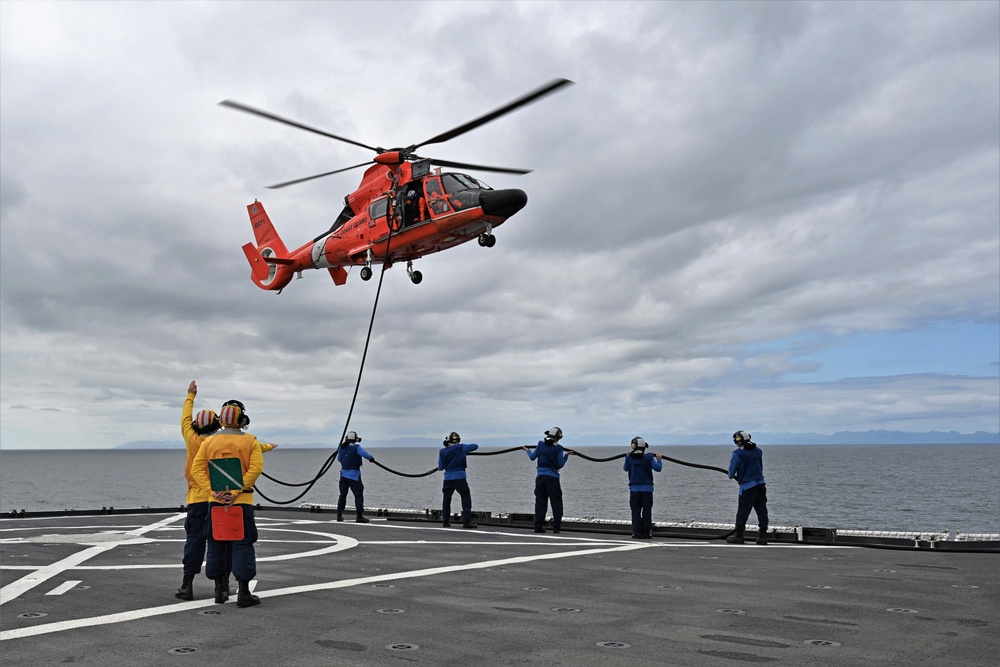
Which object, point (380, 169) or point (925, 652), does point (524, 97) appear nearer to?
point (380, 169)

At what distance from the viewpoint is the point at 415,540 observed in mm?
15312

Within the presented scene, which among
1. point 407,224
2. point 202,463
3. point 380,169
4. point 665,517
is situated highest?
point 380,169

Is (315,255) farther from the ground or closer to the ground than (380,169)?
closer to the ground

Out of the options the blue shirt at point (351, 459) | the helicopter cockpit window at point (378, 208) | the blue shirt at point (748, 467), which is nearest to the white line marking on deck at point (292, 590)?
the blue shirt at point (748, 467)

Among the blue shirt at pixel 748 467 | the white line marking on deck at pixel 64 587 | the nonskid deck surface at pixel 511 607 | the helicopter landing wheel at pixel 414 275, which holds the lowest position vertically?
the nonskid deck surface at pixel 511 607

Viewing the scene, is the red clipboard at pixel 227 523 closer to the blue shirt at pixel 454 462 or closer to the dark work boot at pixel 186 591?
the dark work boot at pixel 186 591

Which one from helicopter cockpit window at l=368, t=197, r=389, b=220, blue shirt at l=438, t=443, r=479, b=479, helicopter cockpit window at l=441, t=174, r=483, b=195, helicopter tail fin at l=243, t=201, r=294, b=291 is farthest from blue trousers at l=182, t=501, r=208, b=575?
helicopter tail fin at l=243, t=201, r=294, b=291

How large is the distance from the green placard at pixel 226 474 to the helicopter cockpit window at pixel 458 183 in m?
11.8

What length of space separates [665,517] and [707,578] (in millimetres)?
43144

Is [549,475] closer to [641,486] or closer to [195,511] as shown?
[641,486]

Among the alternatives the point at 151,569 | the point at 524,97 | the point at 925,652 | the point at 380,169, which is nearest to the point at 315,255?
the point at 380,169

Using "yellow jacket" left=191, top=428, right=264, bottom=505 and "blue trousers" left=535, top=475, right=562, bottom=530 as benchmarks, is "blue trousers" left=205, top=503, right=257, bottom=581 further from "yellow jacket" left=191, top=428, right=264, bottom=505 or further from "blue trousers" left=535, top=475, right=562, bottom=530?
"blue trousers" left=535, top=475, right=562, bottom=530

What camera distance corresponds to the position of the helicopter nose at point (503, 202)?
18438 millimetres

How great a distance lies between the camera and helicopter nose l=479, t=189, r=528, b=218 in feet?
60.5
